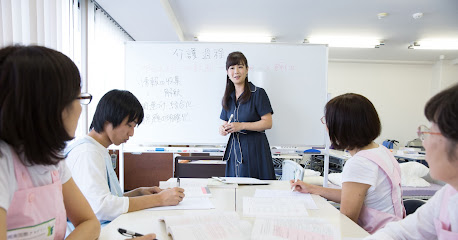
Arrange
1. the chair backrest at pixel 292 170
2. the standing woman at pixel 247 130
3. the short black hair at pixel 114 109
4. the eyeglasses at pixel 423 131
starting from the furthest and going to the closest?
1. the standing woman at pixel 247 130
2. the chair backrest at pixel 292 170
3. the short black hair at pixel 114 109
4. the eyeglasses at pixel 423 131

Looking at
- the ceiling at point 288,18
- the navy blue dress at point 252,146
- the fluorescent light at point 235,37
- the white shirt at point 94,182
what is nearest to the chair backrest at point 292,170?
the navy blue dress at point 252,146

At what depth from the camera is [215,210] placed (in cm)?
119

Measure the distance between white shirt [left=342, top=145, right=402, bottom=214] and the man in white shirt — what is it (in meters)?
0.73

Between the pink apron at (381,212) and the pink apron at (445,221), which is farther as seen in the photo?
the pink apron at (381,212)

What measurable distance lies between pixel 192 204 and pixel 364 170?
28.7 inches

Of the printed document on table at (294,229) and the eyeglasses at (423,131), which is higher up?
the eyeglasses at (423,131)

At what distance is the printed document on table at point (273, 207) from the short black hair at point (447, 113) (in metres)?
0.61

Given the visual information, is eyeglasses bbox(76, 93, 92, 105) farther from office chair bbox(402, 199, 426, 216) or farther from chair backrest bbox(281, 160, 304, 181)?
office chair bbox(402, 199, 426, 216)

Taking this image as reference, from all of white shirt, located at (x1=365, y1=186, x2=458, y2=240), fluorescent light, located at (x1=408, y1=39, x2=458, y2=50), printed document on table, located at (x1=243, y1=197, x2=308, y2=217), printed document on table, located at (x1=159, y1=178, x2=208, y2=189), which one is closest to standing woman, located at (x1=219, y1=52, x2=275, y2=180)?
printed document on table, located at (x1=159, y1=178, x2=208, y2=189)

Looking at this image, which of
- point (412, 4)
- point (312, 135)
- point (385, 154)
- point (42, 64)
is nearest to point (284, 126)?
point (312, 135)

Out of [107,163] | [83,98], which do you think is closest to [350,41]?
[107,163]

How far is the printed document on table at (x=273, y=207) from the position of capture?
1.15m

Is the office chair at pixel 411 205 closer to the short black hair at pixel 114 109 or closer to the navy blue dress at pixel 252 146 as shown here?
the navy blue dress at pixel 252 146

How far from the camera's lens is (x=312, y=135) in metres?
2.72
